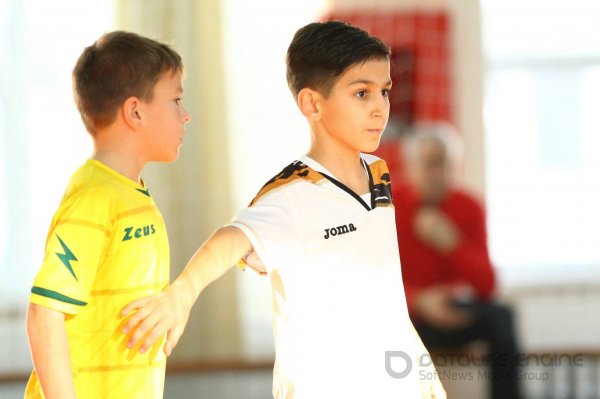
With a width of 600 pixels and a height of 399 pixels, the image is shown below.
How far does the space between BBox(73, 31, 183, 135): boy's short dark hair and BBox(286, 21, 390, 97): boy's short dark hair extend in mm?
192

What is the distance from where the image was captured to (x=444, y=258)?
11.6 feet

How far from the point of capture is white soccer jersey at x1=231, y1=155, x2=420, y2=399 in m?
1.39

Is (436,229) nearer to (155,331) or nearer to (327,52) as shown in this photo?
(327,52)

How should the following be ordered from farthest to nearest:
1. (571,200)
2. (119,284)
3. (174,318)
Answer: (571,200)
(119,284)
(174,318)

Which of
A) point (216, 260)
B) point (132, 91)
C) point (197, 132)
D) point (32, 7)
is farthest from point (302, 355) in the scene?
point (32, 7)

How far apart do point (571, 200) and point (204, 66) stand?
5.86ft

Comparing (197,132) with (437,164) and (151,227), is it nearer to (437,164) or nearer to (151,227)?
(437,164)

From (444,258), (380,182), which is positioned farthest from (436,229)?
(380,182)

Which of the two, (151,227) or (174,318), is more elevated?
(151,227)

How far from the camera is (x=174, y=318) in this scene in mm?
1294

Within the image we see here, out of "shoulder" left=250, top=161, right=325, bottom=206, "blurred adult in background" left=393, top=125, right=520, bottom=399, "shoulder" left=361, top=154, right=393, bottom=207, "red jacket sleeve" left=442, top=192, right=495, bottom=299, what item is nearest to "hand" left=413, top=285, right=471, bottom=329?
"blurred adult in background" left=393, top=125, right=520, bottom=399

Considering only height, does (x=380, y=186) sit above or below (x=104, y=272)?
above

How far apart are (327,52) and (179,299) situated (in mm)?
410

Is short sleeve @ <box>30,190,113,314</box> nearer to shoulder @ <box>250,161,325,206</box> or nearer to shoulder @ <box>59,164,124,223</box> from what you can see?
shoulder @ <box>59,164,124,223</box>
